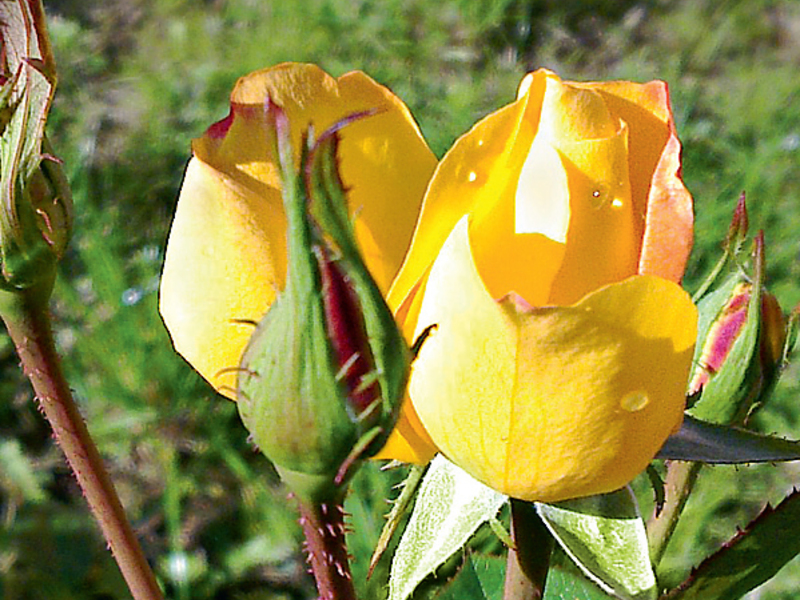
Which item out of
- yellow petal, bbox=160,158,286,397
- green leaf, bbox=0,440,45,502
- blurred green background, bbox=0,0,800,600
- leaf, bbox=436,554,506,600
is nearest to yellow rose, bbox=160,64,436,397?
yellow petal, bbox=160,158,286,397

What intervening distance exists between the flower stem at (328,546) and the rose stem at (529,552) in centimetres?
11

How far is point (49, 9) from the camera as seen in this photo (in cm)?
236

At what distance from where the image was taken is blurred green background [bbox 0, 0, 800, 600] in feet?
4.47

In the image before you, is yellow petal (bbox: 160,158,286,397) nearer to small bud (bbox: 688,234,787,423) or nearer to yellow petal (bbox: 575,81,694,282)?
yellow petal (bbox: 575,81,694,282)

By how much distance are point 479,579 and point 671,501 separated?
0.16 m

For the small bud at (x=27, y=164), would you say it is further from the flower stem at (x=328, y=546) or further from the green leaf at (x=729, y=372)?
the green leaf at (x=729, y=372)

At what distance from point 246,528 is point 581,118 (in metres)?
1.11

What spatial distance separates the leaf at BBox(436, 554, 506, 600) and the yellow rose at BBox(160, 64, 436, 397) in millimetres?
316

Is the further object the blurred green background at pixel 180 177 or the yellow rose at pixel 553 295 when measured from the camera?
the blurred green background at pixel 180 177

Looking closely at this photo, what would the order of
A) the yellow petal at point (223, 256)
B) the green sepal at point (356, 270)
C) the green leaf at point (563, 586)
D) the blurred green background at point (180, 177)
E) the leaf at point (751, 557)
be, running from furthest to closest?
the blurred green background at point (180, 177) → the green leaf at point (563, 586) → the leaf at point (751, 557) → the yellow petal at point (223, 256) → the green sepal at point (356, 270)

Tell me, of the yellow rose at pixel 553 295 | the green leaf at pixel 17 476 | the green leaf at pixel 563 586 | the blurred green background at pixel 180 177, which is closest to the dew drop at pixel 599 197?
the yellow rose at pixel 553 295

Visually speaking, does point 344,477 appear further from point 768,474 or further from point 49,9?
point 49,9

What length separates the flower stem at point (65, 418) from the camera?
0.42 metres

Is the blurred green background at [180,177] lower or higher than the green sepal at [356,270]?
lower
